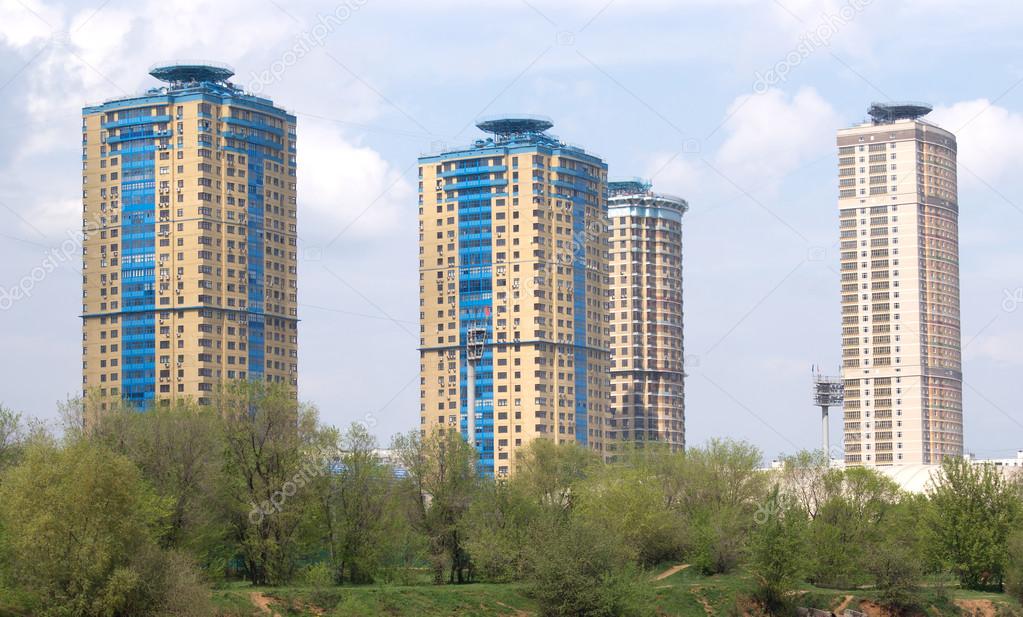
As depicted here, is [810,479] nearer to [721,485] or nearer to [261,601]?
[721,485]

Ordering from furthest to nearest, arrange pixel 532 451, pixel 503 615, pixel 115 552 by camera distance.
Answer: pixel 532 451 < pixel 503 615 < pixel 115 552

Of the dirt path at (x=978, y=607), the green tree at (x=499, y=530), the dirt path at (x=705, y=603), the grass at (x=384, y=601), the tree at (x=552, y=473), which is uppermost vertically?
the tree at (x=552, y=473)

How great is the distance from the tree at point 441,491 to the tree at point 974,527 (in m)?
39.0

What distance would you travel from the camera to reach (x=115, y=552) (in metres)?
81.6

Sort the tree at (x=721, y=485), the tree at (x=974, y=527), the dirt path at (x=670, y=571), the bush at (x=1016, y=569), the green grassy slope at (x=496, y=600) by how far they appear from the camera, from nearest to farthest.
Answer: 1. the green grassy slope at (x=496, y=600)
2. the bush at (x=1016, y=569)
3. the tree at (x=974, y=527)
4. the dirt path at (x=670, y=571)
5. the tree at (x=721, y=485)

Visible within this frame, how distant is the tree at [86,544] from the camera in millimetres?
79812

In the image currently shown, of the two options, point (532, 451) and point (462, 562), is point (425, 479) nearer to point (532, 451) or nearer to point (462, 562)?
point (462, 562)

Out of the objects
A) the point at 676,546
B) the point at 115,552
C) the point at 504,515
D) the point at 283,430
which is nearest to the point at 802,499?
the point at 676,546

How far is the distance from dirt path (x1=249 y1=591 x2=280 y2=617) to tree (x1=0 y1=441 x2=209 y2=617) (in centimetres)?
716

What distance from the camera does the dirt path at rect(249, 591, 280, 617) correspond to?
89312mm

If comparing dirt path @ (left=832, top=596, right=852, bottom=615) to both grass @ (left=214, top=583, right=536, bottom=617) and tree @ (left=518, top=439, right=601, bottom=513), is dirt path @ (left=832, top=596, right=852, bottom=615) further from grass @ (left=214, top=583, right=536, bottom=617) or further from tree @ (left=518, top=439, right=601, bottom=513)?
tree @ (left=518, top=439, right=601, bottom=513)

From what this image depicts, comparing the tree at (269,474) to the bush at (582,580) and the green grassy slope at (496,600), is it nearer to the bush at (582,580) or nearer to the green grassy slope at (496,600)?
the green grassy slope at (496,600)

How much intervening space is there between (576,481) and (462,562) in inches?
959

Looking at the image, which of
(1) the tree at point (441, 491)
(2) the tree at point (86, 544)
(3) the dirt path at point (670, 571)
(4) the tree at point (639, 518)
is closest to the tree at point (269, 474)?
(1) the tree at point (441, 491)
